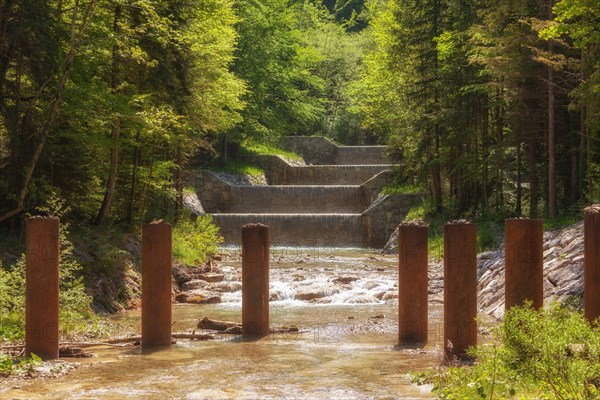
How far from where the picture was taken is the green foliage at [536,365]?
21.1 feet

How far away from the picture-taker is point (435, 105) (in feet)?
93.8

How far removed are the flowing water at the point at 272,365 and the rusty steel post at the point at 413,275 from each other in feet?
1.35

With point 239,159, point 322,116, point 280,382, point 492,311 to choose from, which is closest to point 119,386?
point 280,382

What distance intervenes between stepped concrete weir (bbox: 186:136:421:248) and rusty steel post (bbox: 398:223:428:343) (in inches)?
801

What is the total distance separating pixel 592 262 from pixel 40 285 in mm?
6037

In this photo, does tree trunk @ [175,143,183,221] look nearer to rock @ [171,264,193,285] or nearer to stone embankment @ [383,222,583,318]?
rock @ [171,264,193,285]

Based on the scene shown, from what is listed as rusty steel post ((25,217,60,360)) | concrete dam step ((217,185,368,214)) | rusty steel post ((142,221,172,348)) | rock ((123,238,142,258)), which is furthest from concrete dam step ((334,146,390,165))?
rusty steel post ((25,217,60,360))

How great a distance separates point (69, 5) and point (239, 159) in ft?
81.2

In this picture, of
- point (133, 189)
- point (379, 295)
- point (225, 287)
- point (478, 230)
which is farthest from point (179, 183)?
point (379, 295)

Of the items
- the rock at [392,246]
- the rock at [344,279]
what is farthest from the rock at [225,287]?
the rock at [392,246]

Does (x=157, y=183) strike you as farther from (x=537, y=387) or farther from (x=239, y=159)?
(x=239, y=159)

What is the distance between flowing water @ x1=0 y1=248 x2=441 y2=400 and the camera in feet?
26.3

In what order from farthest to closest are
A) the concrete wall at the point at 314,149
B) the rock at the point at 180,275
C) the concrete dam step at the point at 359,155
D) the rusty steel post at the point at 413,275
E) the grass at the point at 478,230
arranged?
1. the concrete wall at the point at 314,149
2. the concrete dam step at the point at 359,155
3. the grass at the point at 478,230
4. the rock at the point at 180,275
5. the rusty steel post at the point at 413,275

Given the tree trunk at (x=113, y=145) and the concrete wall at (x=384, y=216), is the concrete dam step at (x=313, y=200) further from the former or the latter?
the tree trunk at (x=113, y=145)
